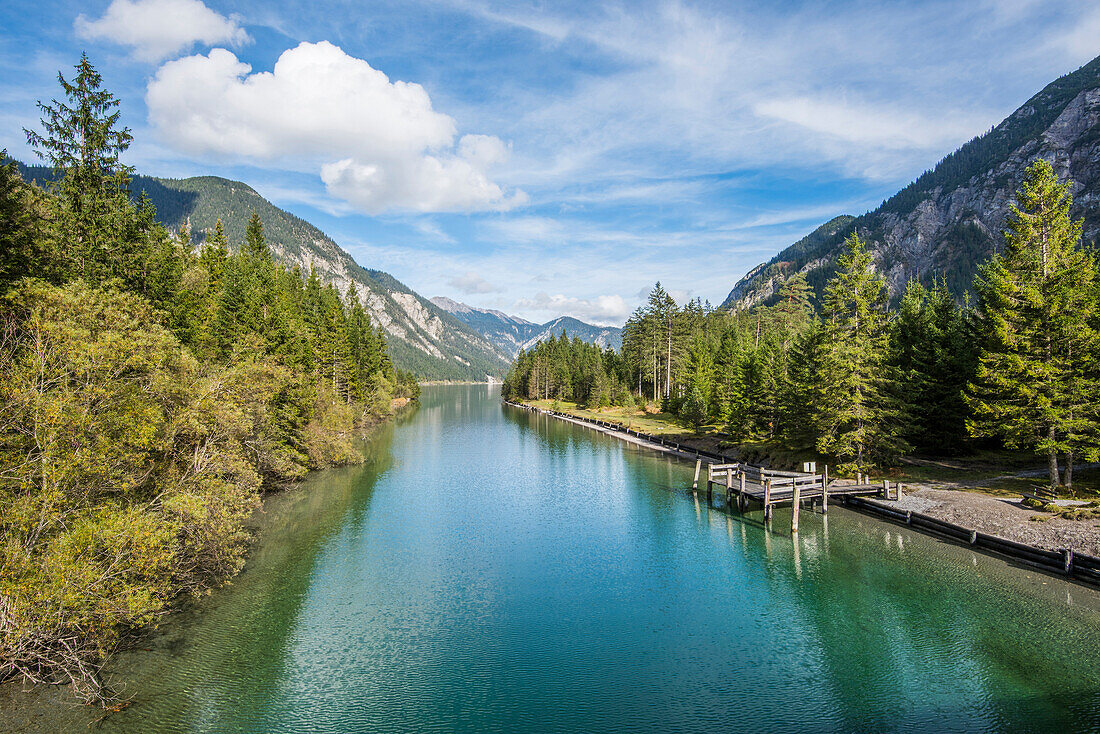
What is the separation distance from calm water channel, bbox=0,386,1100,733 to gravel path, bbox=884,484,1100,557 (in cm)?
229

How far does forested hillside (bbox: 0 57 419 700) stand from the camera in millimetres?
13203

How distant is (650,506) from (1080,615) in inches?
868

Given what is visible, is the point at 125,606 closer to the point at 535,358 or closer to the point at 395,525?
the point at 395,525

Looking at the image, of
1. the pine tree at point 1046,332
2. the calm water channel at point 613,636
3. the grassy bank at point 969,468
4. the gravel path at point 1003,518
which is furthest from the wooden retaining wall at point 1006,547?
the pine tree at point 1046,332

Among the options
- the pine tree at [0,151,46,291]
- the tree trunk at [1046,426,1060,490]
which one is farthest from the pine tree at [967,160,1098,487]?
the pine tree at [0,151,46,291]

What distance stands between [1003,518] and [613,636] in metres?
22.9

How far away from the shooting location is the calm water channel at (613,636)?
13922 mm

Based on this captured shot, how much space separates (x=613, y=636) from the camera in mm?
18547

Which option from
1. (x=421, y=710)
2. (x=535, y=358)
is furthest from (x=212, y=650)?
(x=535, y=358)

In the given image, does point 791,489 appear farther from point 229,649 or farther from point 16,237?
point 16,237

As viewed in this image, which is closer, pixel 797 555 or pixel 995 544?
pixel 995 544

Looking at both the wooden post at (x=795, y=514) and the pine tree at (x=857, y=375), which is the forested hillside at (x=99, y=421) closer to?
the wooden post at (x=795, y=514)

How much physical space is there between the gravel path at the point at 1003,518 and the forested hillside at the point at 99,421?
115 ft

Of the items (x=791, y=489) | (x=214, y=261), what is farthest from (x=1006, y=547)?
(x=214, y=261)
